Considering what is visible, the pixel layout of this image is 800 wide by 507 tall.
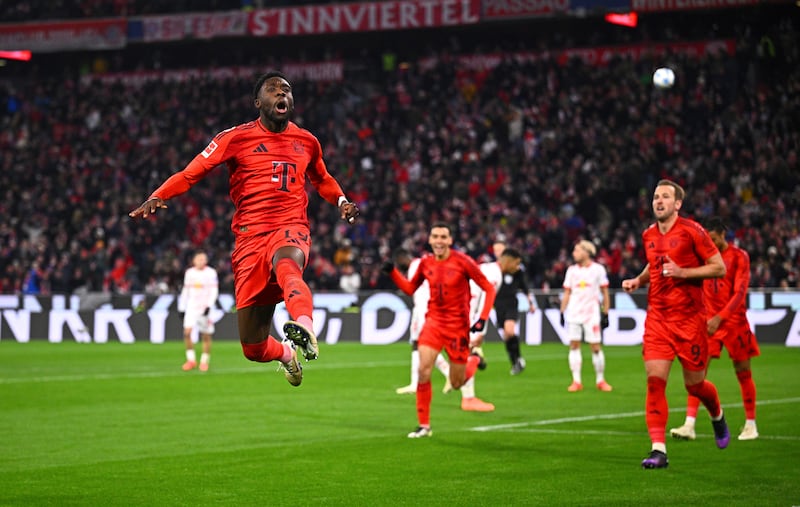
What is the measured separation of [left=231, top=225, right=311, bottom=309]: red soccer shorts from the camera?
8.66m

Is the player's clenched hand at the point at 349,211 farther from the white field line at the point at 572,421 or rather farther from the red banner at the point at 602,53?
the red banner at the point at 602,53

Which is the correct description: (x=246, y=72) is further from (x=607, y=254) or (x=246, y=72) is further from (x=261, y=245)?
(x=261, y=245)

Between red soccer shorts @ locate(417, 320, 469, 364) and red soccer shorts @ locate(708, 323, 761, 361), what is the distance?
2.74 meters

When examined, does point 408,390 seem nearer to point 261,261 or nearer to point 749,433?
point 749,433

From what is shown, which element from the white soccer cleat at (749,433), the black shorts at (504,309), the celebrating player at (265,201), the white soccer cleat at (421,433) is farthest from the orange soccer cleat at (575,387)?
the celebrating player at (265,201)

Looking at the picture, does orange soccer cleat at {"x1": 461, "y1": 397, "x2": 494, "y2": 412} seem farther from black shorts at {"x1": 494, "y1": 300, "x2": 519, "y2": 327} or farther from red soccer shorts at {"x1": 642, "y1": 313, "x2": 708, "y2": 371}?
black shorts at {"x1": 494, "y1": 300, "x2": 519, "y2": 327}

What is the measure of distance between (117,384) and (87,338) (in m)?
12.7

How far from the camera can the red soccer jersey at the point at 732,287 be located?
40.1 ft

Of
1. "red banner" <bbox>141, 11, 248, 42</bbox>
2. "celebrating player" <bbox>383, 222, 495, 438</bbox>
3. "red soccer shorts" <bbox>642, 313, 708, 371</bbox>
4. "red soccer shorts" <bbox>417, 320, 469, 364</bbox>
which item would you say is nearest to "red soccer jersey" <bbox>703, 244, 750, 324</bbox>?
"red soccer shorts" <bbox>642, 313, 708, 371</bbox>

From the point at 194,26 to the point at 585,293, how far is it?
1041 inches

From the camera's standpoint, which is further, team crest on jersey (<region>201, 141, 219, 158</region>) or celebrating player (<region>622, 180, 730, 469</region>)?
celebrating player (<region>622, 180, 730, 469</region>)

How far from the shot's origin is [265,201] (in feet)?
29.0

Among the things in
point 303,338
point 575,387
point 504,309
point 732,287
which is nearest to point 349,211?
point 303,338

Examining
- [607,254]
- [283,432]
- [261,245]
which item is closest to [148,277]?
[607,254]
